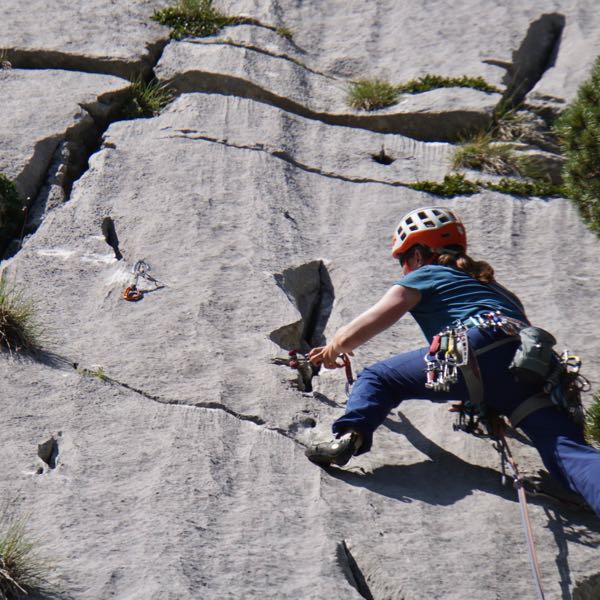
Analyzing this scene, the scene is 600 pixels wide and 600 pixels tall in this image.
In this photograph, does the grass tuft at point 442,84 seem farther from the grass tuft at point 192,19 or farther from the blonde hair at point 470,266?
the blonde hair at point 470,266

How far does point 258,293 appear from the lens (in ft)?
26.8

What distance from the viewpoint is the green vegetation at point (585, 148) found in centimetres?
802

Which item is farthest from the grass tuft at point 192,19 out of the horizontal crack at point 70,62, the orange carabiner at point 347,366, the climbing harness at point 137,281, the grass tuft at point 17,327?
the orange carabiner at point 347,366

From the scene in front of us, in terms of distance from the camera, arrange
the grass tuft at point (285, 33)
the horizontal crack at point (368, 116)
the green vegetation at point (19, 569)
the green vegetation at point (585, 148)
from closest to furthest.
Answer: the green vegetation at point (19, 569)
the green vegetation at point (585, 148)
the horizontal crack at point (368, 116)
the grass tuft at point (285, 33)

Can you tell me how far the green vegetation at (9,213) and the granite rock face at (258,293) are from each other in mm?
232

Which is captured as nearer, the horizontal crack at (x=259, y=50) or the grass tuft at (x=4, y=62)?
the grass tuft at (x=4, y=62)

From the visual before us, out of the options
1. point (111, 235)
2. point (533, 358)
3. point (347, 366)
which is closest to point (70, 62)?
point (111, 235)

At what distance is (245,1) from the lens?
489 inches

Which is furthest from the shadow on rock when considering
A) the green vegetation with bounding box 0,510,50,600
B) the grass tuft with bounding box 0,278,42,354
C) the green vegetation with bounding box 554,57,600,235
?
the green vegetation with bounding box 554,57,600,235

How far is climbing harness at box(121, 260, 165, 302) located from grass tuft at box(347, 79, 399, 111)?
11.4 ft

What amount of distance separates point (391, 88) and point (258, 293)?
150 inches

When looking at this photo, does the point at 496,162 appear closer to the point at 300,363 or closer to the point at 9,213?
the point at 300,363

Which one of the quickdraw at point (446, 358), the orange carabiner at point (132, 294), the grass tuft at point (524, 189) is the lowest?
the orange carabiner at point (132, 294)

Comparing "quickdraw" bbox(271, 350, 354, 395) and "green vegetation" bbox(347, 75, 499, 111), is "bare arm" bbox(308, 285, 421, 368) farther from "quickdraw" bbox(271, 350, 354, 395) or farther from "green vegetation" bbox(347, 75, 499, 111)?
"green vegetation" bbox(347, 75, 499, 111)
